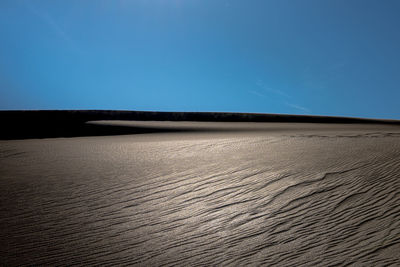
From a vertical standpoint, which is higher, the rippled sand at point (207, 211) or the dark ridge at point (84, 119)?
the dark ridge at point (84, 119)

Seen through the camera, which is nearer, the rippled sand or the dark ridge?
the rippled sand

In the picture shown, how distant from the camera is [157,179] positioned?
4375 mm

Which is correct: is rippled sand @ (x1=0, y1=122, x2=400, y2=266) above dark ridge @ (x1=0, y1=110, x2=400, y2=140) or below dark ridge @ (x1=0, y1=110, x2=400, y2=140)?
below

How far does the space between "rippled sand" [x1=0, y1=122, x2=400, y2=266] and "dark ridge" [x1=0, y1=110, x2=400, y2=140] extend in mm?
8792

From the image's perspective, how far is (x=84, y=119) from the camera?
19641mm

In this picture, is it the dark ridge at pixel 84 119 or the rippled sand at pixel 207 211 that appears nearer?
the rippled sand at pixel 207 211

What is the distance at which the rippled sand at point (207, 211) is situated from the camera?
257cm

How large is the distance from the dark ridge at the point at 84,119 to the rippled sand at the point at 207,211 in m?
8.79

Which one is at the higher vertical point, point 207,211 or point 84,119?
point 84,119

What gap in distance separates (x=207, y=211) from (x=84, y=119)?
18.2 m

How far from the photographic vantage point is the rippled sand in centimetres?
257

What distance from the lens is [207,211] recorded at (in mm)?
3312

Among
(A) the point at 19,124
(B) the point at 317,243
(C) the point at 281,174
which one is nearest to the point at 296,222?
(B) the point at 317,243

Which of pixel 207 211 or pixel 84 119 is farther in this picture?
pixel 84 119
